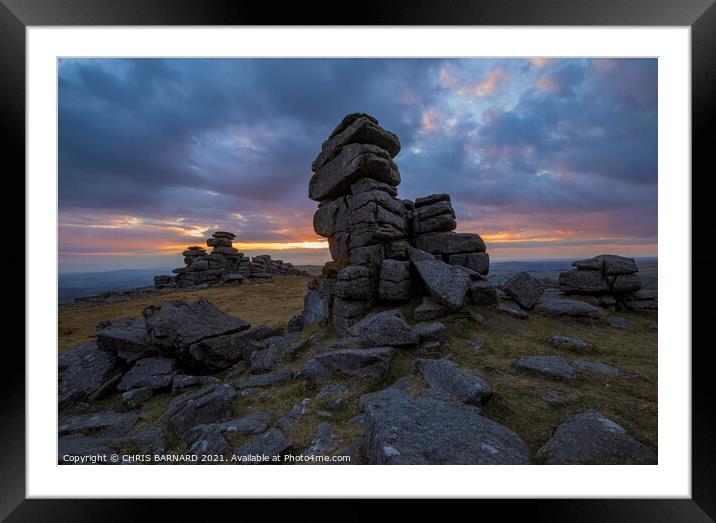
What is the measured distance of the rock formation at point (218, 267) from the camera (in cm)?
4159

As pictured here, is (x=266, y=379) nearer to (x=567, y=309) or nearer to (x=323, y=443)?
(x=323, y=443)

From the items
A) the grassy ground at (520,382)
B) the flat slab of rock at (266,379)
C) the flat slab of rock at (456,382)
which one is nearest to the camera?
the grassy ground at (520,382)

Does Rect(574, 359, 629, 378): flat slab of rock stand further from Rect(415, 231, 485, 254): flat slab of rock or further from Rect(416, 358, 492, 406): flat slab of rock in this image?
Rect(415, 231, 485, 254): flat slab of rock

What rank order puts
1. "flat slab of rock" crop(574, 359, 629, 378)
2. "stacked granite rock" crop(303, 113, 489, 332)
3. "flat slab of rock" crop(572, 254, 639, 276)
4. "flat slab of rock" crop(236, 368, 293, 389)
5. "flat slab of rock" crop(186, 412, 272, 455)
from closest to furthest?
"flat slab of rock" crop(186, 412, 272, 455), "flat slab of rock" crop(574, 359, 629, 378), "flat slab of rock" crop(236, 368, 293, 389), "stacked granite rock" crop(303, 113, 489, 332), "flat slab of rock" crop(572, 254, 639, 276)

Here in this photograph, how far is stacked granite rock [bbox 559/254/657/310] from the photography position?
11.9 m

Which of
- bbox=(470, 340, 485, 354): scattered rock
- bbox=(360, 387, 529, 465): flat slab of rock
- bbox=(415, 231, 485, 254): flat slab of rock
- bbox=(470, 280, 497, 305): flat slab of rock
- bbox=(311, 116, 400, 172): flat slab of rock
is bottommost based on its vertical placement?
bbox=(360, 387, 529, 465): flat slab of rock

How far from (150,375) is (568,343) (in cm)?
1286

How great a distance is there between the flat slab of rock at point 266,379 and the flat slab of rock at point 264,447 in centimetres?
233

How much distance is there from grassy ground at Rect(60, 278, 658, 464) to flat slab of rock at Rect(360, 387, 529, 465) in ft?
1.46

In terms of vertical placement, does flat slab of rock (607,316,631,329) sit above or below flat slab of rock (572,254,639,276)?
below

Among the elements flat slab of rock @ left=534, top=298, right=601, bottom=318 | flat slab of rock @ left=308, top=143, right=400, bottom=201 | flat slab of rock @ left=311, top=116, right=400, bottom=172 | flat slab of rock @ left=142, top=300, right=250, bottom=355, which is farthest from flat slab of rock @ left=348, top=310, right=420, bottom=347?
flat slab of rock @ left=311, top=116, right=400, bottom=172

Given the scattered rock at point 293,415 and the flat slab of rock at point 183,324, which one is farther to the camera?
the flat slab of rock at point 183,324

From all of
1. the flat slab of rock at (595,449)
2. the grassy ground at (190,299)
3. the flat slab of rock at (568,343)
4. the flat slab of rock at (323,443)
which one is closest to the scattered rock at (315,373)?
the flat slab of rock at (323,443)

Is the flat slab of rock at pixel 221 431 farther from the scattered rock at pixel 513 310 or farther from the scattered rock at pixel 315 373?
the scattered rock at pixel 513 310
